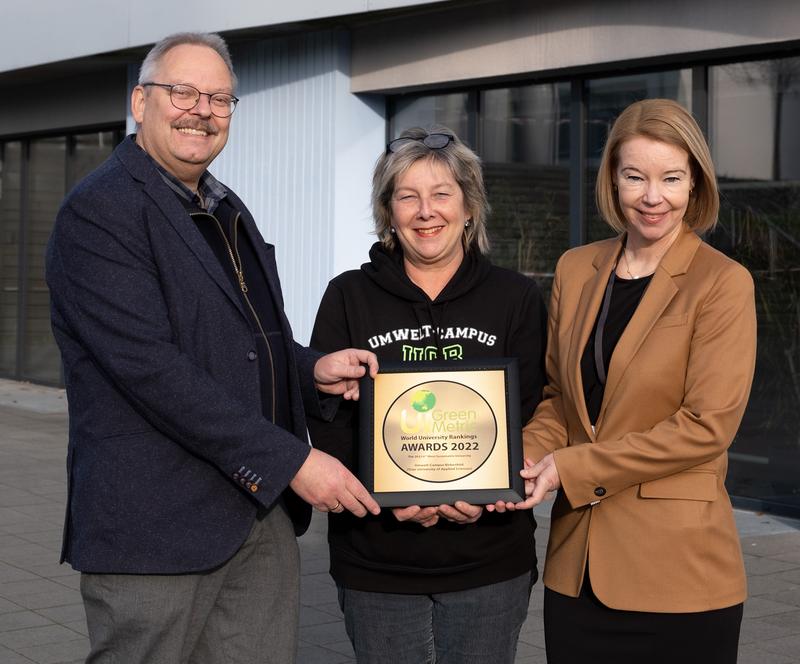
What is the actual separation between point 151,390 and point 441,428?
2.61 feet

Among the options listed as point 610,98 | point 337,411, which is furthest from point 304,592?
point 610,98

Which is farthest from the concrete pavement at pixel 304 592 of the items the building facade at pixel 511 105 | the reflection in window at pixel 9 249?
the reflection in window at pixel 9 249

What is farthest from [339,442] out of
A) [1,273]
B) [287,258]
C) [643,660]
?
[1,273]

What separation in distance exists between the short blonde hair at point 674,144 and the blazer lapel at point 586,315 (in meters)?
0.14

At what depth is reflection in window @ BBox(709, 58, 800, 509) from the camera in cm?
859

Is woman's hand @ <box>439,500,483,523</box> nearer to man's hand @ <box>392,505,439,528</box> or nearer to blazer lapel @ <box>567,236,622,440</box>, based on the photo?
man's hand @ <box>392,505,439,528</box>

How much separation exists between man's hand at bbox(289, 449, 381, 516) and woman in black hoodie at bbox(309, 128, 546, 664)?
0.16 meters

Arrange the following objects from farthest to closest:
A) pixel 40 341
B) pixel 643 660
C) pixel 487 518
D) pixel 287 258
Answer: pixel 40 341, pixel 287 258, pixel 487 518, pixel 643 660

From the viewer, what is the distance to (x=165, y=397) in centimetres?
298

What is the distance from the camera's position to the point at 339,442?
354 centimetres

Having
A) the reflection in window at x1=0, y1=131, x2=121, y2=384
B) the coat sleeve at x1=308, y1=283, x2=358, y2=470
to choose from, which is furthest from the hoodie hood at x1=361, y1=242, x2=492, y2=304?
the reflection in window at x1=0, y1=131, x2=121, y2=384

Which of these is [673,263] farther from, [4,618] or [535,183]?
[535,183]

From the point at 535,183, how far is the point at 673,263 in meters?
6.95

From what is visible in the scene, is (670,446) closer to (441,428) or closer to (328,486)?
(441,428)
